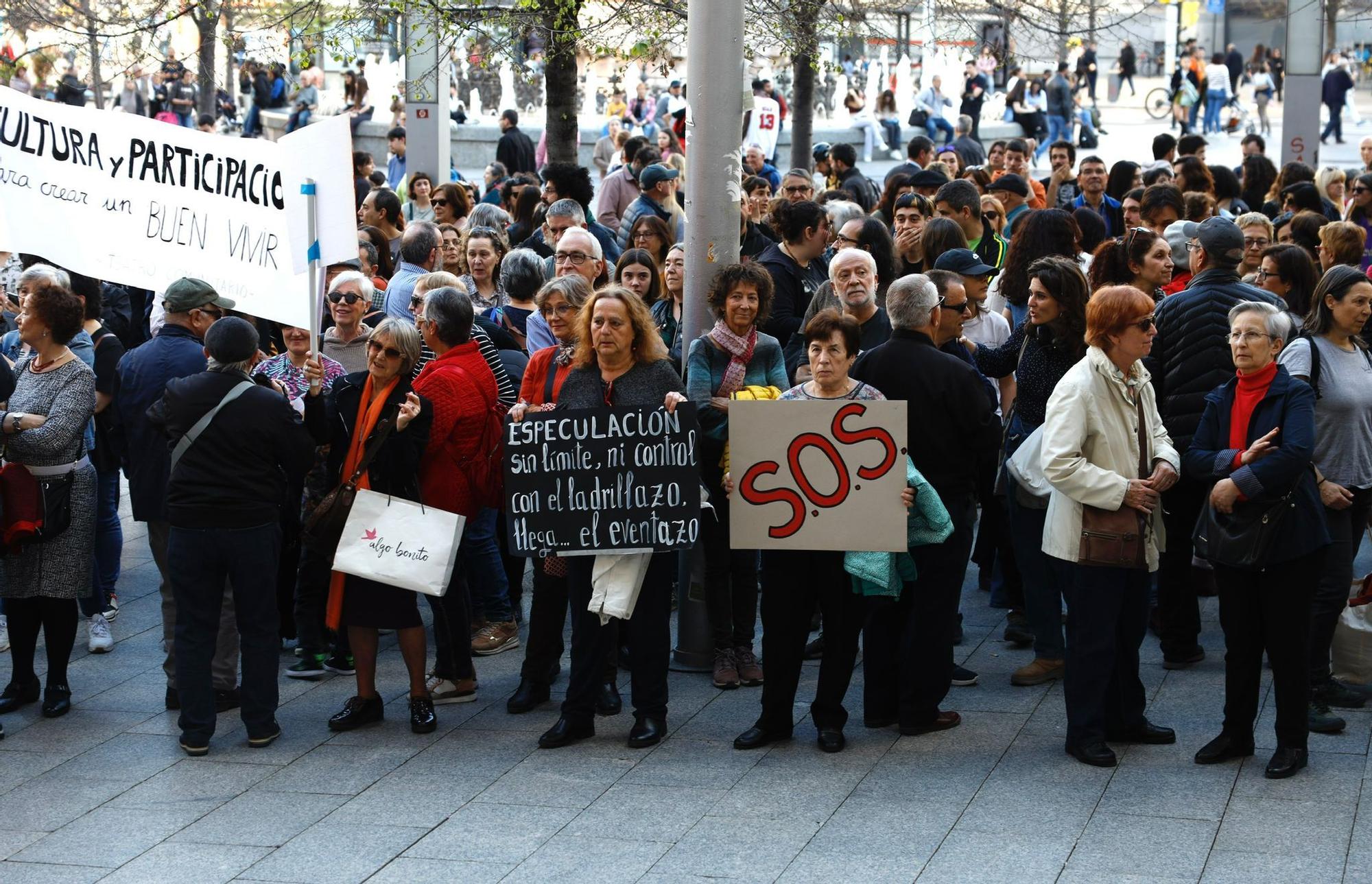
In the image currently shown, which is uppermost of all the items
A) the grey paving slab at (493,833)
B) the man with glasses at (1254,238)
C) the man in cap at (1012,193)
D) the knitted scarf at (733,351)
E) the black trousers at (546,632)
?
the man in cap at (1012,193)

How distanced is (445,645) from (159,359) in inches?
68.9

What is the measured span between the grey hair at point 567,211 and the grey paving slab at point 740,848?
5.61m

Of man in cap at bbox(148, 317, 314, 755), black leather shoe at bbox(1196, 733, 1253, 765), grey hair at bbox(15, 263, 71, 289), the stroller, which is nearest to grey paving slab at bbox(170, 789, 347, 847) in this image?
man in cap at bbox(148, 317, 314, 755)

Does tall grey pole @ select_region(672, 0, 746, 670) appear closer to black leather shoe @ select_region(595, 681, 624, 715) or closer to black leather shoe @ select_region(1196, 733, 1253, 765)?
black leather shoe @ select_region(595, 681, 624, 715)

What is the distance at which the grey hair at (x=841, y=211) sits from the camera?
11.0 metres

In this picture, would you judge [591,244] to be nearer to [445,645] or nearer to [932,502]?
[445,645]

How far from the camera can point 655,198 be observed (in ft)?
40.9

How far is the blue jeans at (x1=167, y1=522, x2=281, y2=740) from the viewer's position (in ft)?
22.0

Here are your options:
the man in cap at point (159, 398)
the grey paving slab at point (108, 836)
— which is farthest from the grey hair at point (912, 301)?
the grey paving slab at point (108, 836)

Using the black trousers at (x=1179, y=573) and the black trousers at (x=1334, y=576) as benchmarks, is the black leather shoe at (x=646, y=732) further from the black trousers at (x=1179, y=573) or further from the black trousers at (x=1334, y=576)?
the black trousers at (x=1334, y=576)

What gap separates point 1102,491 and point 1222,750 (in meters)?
1.10

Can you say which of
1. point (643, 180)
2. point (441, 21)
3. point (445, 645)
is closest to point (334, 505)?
point (445, 645)

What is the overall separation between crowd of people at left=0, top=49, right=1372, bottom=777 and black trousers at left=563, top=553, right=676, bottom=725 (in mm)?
14

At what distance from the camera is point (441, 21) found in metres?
13.5
